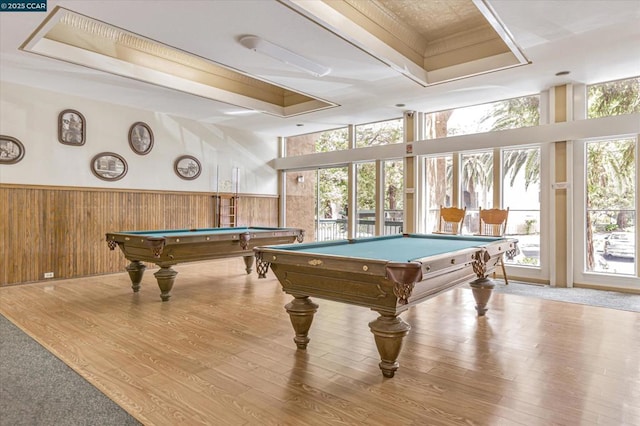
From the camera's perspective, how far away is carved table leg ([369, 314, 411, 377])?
8.05ft

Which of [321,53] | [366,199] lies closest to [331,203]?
[366,199]

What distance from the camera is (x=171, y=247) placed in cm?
439

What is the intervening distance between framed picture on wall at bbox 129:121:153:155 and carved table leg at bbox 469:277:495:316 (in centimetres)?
603

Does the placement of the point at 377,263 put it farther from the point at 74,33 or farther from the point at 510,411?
the point at 74,33

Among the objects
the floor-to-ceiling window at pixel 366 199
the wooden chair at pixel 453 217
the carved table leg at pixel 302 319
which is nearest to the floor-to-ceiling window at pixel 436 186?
the wooden chair at pixel 453 217

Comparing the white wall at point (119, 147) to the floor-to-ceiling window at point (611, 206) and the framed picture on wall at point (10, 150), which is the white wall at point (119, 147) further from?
the floor-to-ceiling window at point (611, 206)

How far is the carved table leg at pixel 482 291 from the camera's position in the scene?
383cm

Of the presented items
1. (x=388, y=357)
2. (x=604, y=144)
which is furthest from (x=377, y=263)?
(x=604, y=144)

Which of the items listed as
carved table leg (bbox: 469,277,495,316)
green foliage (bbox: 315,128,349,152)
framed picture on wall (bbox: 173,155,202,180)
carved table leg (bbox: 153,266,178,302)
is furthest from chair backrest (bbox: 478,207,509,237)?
framed picture on wall (bbox: 173,155,202,180)

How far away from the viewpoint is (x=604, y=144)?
5406 mm

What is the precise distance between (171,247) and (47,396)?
229 centimetres

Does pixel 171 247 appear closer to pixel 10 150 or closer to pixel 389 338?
pixel 389 338

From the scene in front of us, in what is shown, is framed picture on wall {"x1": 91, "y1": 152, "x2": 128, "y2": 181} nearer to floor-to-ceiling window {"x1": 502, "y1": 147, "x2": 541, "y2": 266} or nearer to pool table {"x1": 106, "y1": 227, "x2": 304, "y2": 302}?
pool table {"x1": 106, "y1": 227, "x2": 304, "y2": 302}

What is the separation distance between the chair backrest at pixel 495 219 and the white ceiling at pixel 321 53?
184cm
